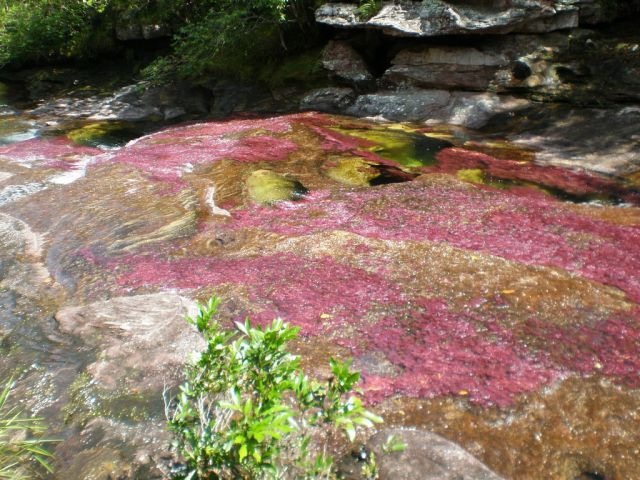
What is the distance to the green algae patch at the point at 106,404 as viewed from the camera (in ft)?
14.9

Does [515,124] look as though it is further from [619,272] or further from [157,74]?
[157,74]

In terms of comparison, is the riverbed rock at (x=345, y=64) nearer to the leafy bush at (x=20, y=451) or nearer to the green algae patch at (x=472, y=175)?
the green algae patch at (x=472, y=175)

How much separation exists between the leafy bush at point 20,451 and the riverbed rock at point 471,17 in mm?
13517

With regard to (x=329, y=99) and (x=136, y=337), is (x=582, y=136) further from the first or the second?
(x=136, y=337)

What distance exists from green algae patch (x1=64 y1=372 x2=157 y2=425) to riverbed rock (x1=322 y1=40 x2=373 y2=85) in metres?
13.5

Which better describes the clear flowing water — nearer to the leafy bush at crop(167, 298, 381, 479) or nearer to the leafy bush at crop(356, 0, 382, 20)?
the leafy bush at crop(167, 298, 381, 479)

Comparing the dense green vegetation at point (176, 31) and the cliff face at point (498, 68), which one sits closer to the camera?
the cliff face at point (498, 68)

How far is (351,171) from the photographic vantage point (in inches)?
422

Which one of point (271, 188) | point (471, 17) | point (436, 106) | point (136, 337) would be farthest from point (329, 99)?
point (136, 337)

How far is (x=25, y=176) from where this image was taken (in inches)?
444

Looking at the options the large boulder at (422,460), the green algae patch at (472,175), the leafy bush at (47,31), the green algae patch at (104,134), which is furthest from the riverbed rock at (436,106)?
the leafy bush at (47,31)

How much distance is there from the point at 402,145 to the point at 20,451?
10.3 m

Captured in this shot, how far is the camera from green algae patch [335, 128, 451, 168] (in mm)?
11578

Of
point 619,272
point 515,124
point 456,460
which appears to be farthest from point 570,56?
point 456,460
